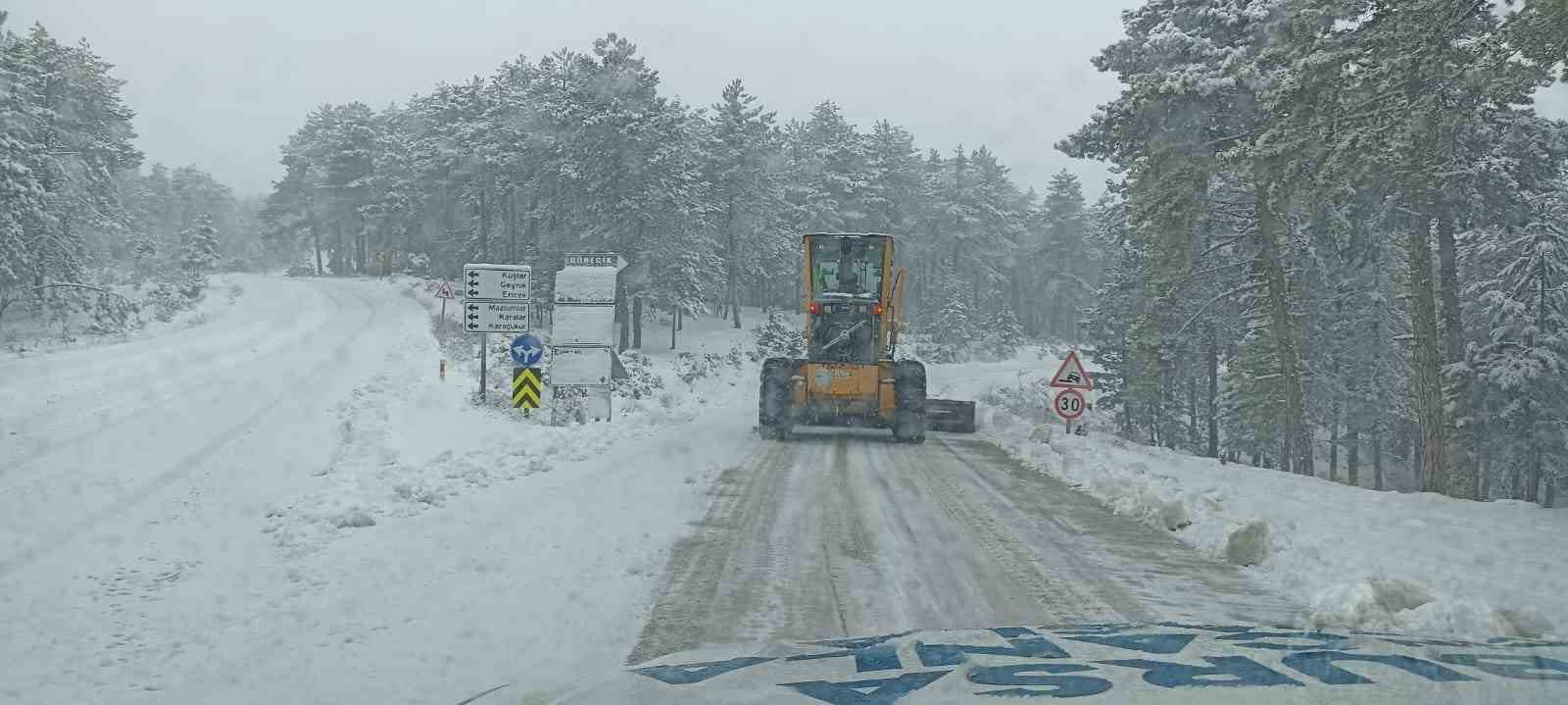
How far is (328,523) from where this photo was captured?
9.03 metres

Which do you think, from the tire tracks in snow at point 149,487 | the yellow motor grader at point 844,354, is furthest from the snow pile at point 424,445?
the yellow motor grader at point 844,354

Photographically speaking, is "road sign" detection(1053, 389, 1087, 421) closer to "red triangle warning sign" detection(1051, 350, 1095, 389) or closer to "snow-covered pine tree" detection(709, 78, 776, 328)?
"red triangle warning sign" detection(1051, 350, 1095, 389)

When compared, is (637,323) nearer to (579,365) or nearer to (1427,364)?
(579,365)

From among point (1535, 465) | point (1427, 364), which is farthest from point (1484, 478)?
point (1427, 364)

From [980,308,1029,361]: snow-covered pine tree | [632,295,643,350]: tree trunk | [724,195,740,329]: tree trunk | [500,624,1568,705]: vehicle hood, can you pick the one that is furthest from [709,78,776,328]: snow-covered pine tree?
[500,624,1568,705]: vehicle hood

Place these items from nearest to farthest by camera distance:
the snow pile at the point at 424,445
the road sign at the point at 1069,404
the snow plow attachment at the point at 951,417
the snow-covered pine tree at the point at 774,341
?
the snow pile at the point at 424,445
the road sign at the point at 1069,404
the snow plow attachment at the point at 951,417
the snow-covered pine tree at the point at 774,341

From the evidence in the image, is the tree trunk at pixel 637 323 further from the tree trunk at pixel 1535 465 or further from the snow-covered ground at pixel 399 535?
the tree trunk at pixel 1535 465

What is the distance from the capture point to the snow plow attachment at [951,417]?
79.2 ft

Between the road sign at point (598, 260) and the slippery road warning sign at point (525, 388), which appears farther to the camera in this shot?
the road sign at point (598, 260)

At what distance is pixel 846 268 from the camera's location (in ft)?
67.3

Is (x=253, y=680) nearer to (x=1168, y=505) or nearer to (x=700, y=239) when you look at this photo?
(x=1168, y=505)

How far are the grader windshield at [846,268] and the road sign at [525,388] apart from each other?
19.0 ft

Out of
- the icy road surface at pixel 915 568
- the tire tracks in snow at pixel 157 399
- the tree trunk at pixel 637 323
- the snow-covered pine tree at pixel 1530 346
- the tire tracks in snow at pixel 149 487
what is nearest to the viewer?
the icy road surface at pixel 915 568

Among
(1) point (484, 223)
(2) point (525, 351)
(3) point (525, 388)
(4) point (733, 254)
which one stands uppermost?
Result: (1) point (484, 223)
